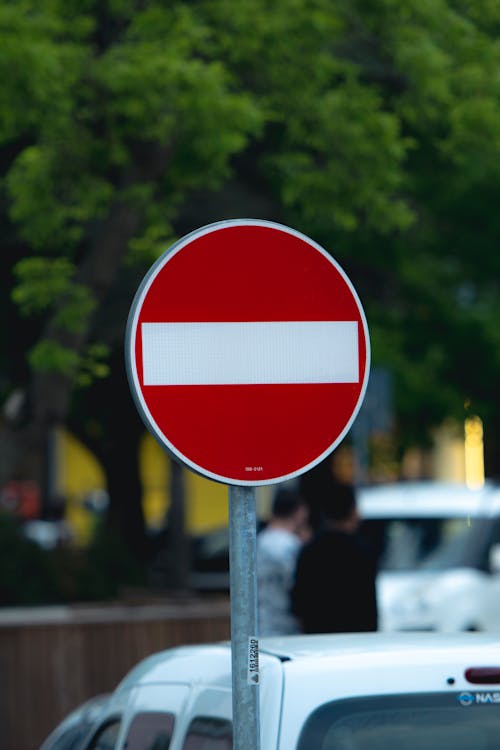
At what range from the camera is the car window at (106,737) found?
500cm

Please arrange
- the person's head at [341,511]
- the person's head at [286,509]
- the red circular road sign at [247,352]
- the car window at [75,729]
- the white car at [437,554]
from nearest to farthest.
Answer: the red circular road sign at [247,352], the car window at [75,729], the person's head at [341,511], the person's head at [286,509], the white car at [437,554]

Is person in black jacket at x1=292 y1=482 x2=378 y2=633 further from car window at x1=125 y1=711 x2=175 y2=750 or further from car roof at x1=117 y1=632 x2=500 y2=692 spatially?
car window at x1=125 y1=711 x2=175 y2=750

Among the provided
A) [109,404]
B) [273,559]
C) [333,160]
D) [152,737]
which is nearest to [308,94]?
[333,160]

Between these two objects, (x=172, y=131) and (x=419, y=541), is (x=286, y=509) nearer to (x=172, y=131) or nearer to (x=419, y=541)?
(x=172, y=131)

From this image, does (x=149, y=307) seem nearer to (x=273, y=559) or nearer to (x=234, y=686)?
(x=234, y=686)

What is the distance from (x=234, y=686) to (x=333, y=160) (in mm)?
8387

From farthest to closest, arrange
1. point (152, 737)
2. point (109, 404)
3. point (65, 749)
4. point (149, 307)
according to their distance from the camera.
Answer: point (109, 404)
point (65, 749)
point (152, 737)
point (149, 307)

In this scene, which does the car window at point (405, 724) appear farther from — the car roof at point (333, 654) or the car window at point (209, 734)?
the car window at point (209, 734)

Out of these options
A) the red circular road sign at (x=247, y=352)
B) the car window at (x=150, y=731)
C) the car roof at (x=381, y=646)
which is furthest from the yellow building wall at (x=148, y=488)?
the red circular road sign at (x=247, y=352)

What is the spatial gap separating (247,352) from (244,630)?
1.99ft

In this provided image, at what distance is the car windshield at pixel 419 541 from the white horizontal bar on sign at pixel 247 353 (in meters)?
11.5

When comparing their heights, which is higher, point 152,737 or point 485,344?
point 152,737

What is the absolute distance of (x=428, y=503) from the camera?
15781 millimetres

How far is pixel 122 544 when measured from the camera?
662 inches
